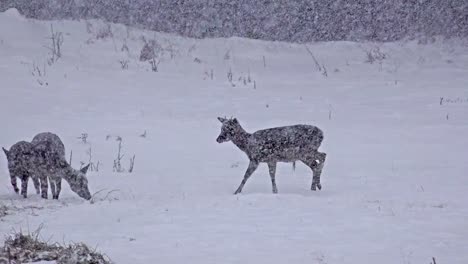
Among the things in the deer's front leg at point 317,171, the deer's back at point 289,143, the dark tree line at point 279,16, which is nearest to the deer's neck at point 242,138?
the deer's back at point 289,143

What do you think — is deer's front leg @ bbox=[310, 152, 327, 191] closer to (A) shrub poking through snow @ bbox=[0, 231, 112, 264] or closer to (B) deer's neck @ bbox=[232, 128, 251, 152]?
(B) deer's neck @ bbox=[232, 128, 251, 152]

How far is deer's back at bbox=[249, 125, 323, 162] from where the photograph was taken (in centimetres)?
1116

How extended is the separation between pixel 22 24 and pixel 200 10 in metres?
6.00

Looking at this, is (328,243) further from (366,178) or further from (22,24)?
(22,24)

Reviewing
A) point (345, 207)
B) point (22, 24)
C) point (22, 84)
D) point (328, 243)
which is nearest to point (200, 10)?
point (22, 24)

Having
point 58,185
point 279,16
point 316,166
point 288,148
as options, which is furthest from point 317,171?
point 279,16

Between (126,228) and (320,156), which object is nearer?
(126,228)

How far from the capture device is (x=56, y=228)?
819cm

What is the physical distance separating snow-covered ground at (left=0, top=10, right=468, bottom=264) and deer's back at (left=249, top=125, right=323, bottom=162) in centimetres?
60

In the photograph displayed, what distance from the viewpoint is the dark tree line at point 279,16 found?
938 inches

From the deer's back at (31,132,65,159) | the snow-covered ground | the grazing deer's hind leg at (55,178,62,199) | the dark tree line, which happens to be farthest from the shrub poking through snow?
the dark tree line

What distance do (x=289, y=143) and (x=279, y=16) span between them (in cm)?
1420

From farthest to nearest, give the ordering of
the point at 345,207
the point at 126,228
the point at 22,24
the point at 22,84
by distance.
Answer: the point at 22,24 < the point at 22,84 < the point at 345,207 < the point at 126,228

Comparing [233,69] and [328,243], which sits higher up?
[233,69]
